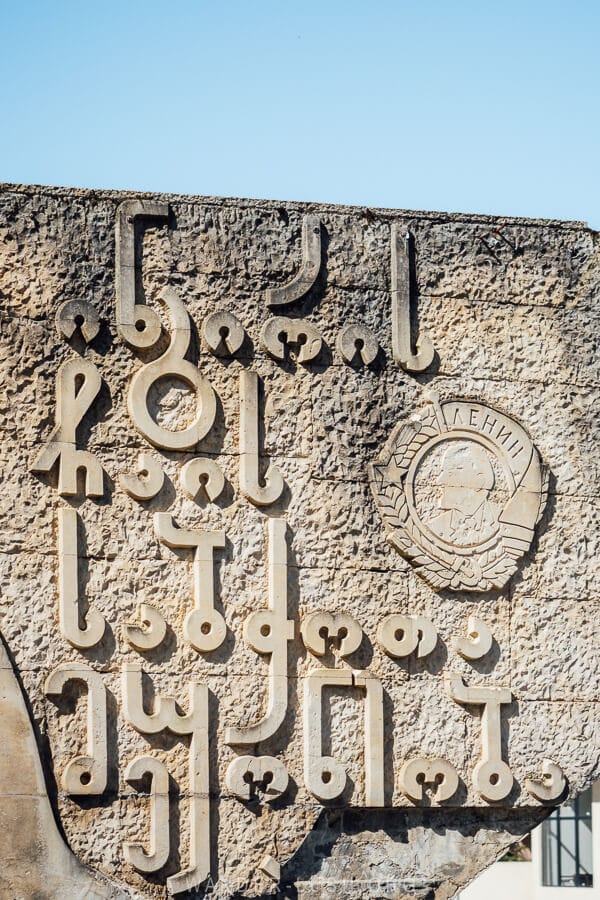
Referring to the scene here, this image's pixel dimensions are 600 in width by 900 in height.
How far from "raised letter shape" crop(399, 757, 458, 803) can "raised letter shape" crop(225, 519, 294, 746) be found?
68 centimetres

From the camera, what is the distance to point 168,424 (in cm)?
812

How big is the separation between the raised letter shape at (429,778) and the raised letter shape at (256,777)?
595 millimetres

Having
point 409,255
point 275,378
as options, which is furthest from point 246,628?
point 409,255

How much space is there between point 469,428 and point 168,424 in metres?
1.51

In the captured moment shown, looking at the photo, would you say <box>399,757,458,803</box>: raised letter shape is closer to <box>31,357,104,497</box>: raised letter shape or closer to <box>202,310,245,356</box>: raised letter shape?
<box>31,357,104,497</box>: raised letter shape

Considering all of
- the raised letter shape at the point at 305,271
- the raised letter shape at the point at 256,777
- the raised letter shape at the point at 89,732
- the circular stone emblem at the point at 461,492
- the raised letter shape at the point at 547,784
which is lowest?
the raised letter shape at the point at 547,784

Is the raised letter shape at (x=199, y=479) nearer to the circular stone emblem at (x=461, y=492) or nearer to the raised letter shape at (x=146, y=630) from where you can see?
the raised letter shape at (x=146, y=630)

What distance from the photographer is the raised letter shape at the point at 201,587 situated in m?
7.97

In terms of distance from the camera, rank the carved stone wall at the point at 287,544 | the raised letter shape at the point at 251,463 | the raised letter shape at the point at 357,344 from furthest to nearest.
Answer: the raised letter shape at the point at 357,344 < the raised letter shape at the point at 251,463 < the carved stone wall at the point at 287,544

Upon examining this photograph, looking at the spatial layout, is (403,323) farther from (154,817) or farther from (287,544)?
(154,817)

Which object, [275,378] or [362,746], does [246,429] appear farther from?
[362,746]

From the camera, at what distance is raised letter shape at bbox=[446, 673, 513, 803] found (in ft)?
27.2

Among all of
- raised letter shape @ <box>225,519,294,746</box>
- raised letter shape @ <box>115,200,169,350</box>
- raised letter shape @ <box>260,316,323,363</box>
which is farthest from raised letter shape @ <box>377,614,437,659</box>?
raised letter shape @ <box>115,200,169,350</box>

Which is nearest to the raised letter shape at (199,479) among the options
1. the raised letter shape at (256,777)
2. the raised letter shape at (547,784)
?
the raised letter shape at (256,777)
